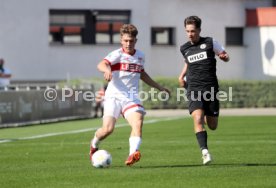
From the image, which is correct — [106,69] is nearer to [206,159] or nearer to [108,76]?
[108,76]

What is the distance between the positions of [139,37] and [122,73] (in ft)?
102

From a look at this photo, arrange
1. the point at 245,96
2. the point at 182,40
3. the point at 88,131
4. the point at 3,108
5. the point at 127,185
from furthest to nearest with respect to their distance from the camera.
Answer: the point at 182,40
the point at 245,96
the point at 3,108
the point at 88,131
the point at 127,185

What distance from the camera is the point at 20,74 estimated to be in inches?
1734

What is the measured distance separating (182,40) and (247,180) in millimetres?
35322

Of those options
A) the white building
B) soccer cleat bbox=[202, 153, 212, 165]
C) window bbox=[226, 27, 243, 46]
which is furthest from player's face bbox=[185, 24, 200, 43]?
window bbox=[226, 27, 243, 46]

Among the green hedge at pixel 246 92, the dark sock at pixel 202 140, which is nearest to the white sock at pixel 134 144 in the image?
the dark sock at pixel 202 140

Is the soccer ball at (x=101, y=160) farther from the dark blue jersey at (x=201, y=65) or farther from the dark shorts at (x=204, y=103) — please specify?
the dark blue jersey at (x=201, y=65)

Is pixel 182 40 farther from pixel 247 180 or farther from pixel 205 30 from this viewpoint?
pixel 247 180

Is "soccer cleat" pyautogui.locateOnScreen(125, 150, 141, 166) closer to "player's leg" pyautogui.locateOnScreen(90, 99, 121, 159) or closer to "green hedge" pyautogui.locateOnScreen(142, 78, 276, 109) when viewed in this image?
"player's leg" pyautogui.locateOnScreen(90, 99, 121, 159)

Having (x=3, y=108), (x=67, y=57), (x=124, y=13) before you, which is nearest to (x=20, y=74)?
(x=67, y=57)

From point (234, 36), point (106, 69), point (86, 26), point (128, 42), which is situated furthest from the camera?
point (234, 36)

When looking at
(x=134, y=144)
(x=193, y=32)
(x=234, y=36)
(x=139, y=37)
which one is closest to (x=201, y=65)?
(x=193, y=32)

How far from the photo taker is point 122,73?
46.2ft

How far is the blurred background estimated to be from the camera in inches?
1703
